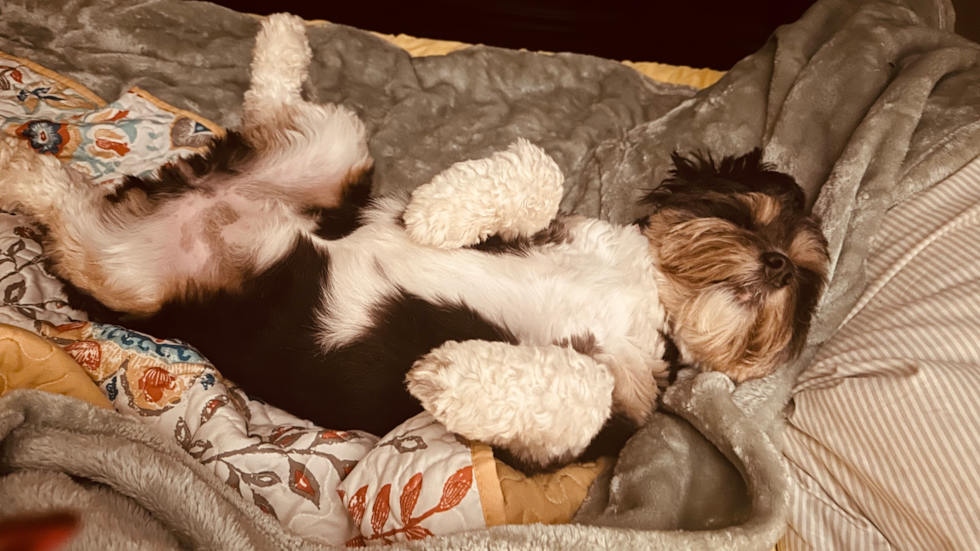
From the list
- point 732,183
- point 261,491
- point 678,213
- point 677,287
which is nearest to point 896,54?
point 732,183

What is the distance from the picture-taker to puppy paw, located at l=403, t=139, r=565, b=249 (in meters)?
1.88

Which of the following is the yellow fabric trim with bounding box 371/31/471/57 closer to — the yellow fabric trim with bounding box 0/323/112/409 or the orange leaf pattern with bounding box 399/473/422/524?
the yellow fabric trim with bounding box 0/323/112/409

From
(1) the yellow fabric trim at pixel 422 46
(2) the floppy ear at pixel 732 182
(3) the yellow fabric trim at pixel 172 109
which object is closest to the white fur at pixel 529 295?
(2) the floppy ear at pixel 732 182

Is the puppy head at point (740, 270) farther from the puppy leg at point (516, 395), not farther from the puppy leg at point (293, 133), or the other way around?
the puppy leg at point (293, 133)

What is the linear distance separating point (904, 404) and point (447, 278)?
1423mm

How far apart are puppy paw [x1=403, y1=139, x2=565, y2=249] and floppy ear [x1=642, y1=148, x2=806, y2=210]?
51cm

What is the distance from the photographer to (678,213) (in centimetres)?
209

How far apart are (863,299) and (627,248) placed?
85 cm

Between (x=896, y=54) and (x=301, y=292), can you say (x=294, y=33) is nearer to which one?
(x=301, y=292)

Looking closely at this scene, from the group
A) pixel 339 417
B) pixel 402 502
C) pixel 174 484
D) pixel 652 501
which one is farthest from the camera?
pixel 339 417

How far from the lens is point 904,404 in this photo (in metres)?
1.62

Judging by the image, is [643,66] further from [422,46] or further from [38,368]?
[38,368]

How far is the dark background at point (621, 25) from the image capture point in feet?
13.1

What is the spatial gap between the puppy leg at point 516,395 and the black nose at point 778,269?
2.22 ft
